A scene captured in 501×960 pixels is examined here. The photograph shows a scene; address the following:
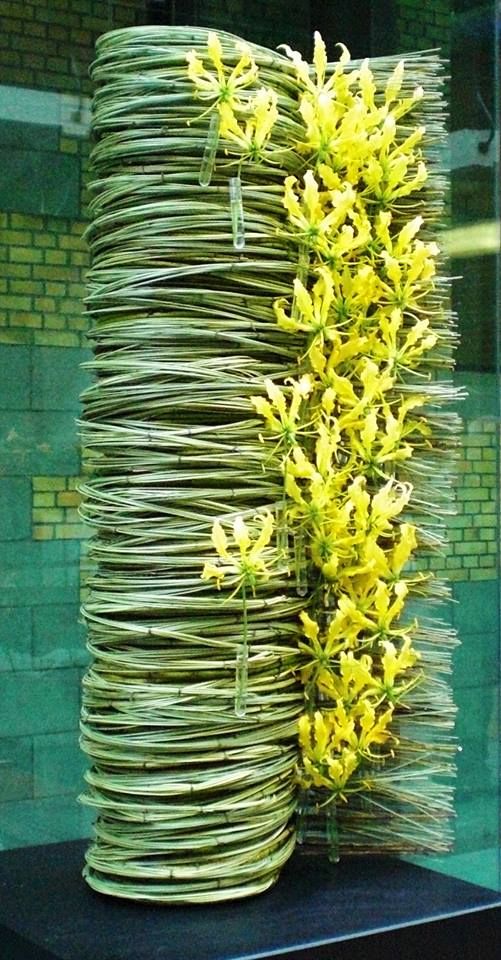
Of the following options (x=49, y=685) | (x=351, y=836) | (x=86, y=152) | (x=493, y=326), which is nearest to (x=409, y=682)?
(x=351, y=836)

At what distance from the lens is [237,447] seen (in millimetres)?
1587

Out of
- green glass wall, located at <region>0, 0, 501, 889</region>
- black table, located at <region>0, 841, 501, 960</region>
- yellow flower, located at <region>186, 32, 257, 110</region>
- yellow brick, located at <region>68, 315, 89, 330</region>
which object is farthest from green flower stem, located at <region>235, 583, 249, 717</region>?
yellow brick, located at <region>68, 315, 89, 330</region>

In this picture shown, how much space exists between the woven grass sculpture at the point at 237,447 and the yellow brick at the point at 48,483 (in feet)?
1.82

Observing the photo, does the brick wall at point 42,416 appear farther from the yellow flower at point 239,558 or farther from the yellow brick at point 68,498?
the yellow flower at point 239,558

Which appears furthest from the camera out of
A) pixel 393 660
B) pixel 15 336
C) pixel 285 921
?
pixel 15 336

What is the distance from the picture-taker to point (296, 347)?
1658 mm

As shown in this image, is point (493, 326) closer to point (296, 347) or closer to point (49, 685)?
point (296, 347)

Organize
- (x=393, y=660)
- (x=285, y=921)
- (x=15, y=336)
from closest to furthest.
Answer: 1. (x=285, y=921)
2. (x=393, y=660)
3. (x=15, y=336)

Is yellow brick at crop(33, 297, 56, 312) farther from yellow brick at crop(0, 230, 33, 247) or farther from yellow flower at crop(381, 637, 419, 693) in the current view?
yellow flower at crop(381, 637, 419, 693)

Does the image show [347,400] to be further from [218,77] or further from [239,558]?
[218,77]

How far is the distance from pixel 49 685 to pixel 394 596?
2.35 feet

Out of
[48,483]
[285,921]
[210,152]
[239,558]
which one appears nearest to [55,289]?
[48,483]

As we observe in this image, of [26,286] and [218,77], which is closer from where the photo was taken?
[218,77]

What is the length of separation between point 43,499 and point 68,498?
0.04 metres
